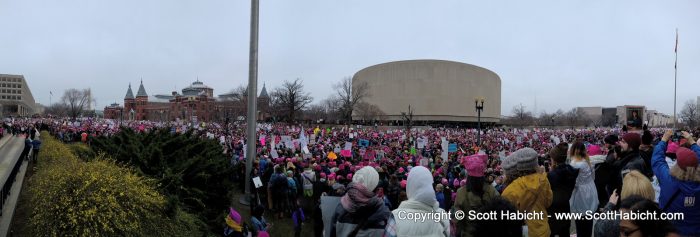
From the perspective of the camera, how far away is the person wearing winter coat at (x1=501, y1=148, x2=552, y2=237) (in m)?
3.99

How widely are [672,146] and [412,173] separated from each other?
16.5 feet

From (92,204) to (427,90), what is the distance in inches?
3658

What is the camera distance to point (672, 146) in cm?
610

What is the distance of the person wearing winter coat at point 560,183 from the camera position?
15.9 feet

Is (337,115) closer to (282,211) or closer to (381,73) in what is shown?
(381,73)

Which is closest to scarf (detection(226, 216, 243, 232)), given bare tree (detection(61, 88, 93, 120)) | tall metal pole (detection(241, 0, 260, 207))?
tall metal pole (detection(241, 0, 260, 207))

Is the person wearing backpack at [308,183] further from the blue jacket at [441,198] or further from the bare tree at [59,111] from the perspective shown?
the bare tree at [59,111]

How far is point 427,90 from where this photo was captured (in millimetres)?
95250

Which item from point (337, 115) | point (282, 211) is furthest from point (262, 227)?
point (337, 115)

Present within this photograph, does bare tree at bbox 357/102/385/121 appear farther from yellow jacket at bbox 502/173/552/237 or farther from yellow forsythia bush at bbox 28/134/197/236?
yellow jacket at bbox 502/173/552/237

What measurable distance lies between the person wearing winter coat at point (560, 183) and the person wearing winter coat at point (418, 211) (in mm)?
2227

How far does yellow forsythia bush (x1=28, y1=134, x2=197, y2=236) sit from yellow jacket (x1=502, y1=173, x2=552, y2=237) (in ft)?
14.7

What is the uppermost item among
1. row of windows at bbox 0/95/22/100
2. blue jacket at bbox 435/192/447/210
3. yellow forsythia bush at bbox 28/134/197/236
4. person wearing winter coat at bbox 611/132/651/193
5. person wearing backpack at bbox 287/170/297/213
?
row of windows at bbox 0/95/22/100

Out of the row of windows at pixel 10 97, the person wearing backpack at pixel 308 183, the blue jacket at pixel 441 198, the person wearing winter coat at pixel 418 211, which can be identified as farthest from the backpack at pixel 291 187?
the row of windows at pixel 10 97
